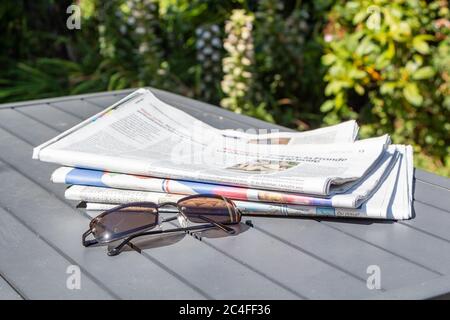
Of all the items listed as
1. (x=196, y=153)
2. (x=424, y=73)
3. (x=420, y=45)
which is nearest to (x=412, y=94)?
(x=424, y=73)

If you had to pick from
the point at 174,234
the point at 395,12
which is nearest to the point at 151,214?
the point at 174,234

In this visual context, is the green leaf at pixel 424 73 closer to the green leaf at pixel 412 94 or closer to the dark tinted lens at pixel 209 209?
the green leaf at pixel 412 94

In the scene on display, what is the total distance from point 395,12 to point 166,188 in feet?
7.06

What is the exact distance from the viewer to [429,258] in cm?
113

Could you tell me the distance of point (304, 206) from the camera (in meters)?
1.25

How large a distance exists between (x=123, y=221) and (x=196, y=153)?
0.99 feet

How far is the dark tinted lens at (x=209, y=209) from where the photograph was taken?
1227mm

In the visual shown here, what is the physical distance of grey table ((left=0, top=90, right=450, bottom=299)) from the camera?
1024mm

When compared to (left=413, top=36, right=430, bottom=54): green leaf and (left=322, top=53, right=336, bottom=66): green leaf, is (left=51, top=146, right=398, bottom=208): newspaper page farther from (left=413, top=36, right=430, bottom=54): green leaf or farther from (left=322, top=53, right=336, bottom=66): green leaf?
(left=322, top=53, right=336, bottom=66): green leaf

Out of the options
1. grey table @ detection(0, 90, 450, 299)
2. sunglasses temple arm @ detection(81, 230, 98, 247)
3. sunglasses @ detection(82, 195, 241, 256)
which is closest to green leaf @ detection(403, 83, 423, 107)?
grey table @ detection(0, 90, 450, 299)

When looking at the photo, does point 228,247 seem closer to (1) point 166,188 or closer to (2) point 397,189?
(1) point 166,188

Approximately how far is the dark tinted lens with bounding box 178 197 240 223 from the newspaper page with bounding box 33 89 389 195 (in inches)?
2.1

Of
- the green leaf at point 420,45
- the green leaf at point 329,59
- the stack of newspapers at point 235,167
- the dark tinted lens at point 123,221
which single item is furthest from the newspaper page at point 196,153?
the green leaf at point 329,59

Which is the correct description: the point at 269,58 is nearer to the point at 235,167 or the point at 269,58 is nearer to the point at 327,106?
the point at 327,106
